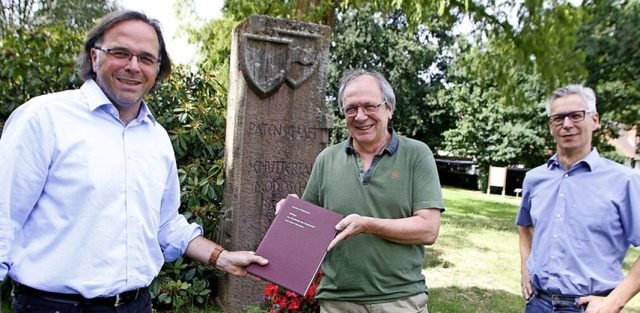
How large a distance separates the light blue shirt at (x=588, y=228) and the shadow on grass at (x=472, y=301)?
3046 mm

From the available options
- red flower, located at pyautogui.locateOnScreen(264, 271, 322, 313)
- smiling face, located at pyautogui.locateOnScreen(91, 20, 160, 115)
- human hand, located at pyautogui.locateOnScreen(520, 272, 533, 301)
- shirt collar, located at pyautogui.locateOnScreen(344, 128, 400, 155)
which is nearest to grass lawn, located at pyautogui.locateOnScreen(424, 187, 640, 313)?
red flower, located at pyautogui.locateOnScreen(264, 271, 322, 313)

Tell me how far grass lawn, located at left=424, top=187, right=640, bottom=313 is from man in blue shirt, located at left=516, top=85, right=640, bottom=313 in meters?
3.01

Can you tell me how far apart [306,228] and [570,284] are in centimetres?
135

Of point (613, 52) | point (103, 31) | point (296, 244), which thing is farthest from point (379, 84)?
point (613, 52)

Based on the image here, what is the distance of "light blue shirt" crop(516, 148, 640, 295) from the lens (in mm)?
2562

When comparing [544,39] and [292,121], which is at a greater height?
[544,39]

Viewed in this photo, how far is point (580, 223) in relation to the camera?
263cm

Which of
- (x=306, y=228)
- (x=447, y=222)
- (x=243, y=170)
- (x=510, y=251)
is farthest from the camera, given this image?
(x=447, y=222)

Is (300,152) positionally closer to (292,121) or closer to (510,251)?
(292,121)

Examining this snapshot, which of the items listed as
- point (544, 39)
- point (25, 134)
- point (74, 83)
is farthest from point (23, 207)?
point (544, 39)

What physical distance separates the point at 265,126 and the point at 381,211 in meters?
3.08

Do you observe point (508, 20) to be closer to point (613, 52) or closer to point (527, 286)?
point (613, 52)

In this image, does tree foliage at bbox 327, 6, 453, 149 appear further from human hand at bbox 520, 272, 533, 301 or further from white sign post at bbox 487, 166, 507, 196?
human hand at bbox 520, 272, 533, 301

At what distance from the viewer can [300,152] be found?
5.42 metres
